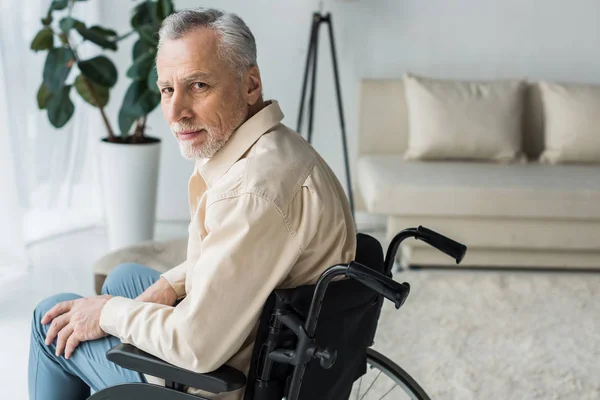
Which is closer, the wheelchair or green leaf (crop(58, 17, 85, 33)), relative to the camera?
the wheelchair

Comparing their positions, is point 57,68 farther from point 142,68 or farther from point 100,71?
point 142,68

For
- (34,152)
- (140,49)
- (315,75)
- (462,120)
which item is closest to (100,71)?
(140,49)

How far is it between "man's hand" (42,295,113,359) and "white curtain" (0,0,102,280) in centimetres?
184

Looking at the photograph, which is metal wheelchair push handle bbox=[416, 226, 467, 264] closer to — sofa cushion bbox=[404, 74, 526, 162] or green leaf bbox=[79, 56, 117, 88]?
green leaf bbox=[79, 56, 117, 88]

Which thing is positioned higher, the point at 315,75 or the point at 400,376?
the point at 315,75

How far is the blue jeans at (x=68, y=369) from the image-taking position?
148cm

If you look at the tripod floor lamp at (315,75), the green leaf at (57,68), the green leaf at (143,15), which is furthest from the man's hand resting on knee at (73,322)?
the tripod floor lamp at (315,75)

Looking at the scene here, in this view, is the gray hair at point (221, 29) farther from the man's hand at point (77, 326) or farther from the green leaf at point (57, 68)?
the green leaf at point (57, 68)

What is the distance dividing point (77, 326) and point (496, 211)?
7.54 ft

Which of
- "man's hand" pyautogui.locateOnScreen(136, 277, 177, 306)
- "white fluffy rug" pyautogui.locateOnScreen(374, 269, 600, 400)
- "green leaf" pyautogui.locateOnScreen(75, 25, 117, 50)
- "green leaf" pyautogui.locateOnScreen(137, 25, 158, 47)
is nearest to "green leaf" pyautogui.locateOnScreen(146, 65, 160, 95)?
"green leaf" pyautogui.locateOnScreen(137, 25, 158, 47)

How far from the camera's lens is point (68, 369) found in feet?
5.16

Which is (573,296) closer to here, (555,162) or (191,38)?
(555,162)

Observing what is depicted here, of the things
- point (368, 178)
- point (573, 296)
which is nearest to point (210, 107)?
point (368, 178)

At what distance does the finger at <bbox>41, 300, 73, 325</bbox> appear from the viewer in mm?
1543
